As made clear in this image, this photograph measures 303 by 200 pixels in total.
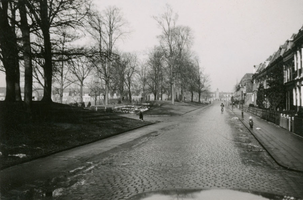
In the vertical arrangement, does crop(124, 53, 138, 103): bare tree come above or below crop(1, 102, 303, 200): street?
above

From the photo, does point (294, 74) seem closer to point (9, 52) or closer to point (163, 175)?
point (163, 175)

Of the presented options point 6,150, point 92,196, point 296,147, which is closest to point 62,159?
point 6,150

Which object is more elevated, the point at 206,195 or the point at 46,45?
the point at 46,45

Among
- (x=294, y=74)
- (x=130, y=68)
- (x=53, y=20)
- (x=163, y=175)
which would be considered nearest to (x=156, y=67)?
(x=130, y=68)

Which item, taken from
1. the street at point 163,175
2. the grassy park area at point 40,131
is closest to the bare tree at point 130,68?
the grassy park area at point 40,131

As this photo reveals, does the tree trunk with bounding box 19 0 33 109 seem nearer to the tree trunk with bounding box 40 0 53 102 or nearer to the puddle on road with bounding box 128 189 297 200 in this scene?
the tree trunk with bounding box 40 0 53 102

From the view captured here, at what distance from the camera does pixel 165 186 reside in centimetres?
718

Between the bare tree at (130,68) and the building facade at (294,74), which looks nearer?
the building facade at (294,74)

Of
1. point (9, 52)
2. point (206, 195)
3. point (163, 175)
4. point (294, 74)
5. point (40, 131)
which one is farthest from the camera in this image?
point (294, 74)

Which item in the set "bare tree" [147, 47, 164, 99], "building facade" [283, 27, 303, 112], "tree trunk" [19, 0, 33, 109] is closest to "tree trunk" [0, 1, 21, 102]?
"tree trunk" [19, 0, 33, 109]

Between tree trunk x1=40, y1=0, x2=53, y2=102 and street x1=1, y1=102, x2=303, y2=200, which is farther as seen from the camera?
tree trunk x1=40, y1=0, x2=53, y2=102

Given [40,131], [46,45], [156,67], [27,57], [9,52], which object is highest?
[156,67]

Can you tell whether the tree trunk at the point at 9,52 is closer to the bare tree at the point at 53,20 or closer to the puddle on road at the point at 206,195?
the bare tree at the point at 53,20

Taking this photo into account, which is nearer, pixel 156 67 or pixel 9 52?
pixel 9 52
